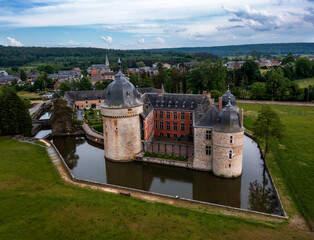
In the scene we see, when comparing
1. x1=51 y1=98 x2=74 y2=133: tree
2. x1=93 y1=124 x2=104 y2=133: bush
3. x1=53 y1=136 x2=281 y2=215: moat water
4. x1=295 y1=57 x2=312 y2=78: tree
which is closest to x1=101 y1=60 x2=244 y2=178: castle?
x1=53 y1=136 x2=281 y2=215: moat water

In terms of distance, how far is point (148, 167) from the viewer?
35094mm

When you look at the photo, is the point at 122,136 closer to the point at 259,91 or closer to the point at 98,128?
the point at 98,128

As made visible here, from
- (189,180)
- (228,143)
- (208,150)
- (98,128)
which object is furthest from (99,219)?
(98,128)

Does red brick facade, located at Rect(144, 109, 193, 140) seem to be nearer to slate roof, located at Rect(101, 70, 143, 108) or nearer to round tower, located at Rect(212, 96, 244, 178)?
slate roof, located at Rect(101, 70, 143, 108)

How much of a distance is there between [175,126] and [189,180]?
15.0 metres

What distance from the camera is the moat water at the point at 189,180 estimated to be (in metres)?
26.5

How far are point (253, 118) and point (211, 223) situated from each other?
1665 inches

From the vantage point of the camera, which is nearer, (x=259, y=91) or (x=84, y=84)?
(x=259, y=91)

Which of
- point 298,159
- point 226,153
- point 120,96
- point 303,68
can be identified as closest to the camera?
point 226,153

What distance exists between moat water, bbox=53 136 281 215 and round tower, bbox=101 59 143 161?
2.15m

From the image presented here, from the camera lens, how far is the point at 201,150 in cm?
3247

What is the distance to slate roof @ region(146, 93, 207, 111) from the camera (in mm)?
43062

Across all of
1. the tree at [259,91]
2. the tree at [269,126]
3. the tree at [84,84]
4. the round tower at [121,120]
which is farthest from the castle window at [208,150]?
the tree at [84,84]

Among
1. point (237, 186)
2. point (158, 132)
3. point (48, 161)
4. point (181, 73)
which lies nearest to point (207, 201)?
point (237, 186)
